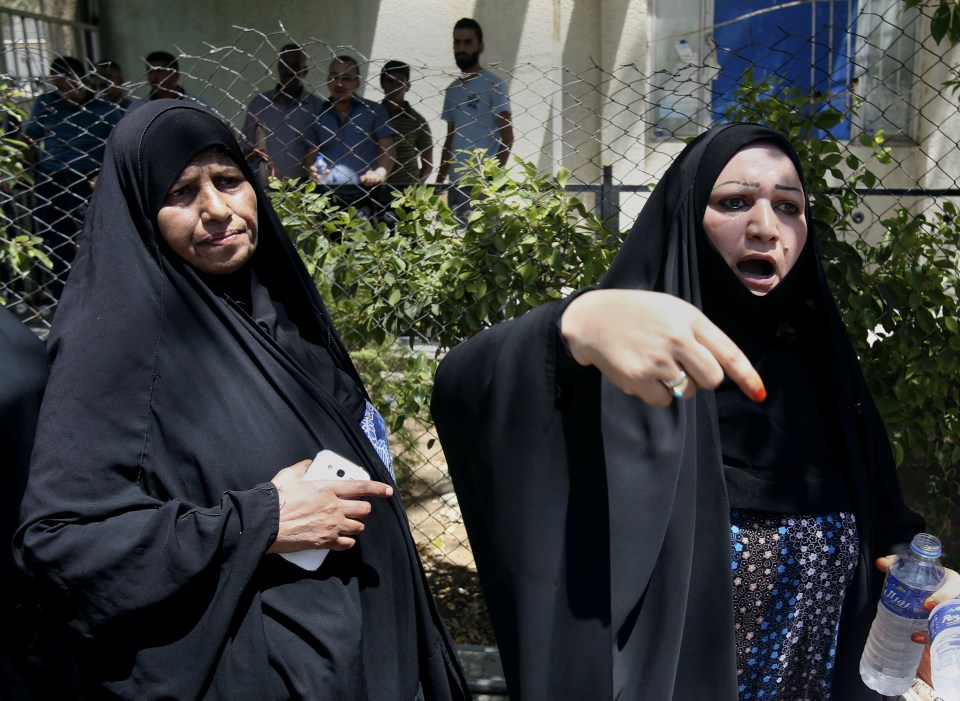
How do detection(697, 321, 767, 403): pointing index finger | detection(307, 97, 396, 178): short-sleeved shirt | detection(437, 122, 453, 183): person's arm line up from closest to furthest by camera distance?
detection(697, 321, 767, 403): pointing index finger
detection(437, 122, 453, 183): person's arm
detection(307, 97, 396, 178): short-sleeved shirt

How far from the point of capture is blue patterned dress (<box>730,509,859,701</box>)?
1.72 metres

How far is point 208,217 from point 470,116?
242 cm

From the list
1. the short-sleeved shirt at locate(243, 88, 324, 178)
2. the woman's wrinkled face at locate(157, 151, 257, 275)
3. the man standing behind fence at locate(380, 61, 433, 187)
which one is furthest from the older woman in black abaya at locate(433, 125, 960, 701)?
the short-sleeved shirt at locate(243, 88, 324, 178)

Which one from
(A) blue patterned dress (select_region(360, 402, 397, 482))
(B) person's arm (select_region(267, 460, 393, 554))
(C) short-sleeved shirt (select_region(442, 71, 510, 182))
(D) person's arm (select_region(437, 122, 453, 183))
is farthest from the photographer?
(C) short-sleeved shirt (select_region(442, 71, 510, 182))

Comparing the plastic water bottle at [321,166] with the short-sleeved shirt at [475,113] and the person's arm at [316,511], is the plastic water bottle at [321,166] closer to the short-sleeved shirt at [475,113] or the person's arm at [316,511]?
the short-sleeved shirt at [475,113]

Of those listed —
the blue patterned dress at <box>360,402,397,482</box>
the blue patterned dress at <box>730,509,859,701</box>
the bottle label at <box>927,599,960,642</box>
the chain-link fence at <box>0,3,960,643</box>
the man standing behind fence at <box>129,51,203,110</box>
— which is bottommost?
the blue patterned dress at <box>730,509,859,701</box>

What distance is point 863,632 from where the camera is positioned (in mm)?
1754

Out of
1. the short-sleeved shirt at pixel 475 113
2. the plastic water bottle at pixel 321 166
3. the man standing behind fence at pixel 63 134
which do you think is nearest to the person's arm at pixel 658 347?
the man standing behind fence at pixel 63 134

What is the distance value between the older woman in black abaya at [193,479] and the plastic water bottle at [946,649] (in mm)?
961

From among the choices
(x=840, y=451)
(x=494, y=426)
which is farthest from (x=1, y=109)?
(x=840, y=451)

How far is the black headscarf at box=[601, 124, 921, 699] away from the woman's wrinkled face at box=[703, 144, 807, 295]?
0.08ft

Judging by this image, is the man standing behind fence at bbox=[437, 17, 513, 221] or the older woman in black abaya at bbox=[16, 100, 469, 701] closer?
the older woman in black abaya at bbox=[16, 100, 469, 701]

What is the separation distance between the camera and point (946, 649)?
1.44m

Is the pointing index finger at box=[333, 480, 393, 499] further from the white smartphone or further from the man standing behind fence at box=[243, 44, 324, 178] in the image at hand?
the man standing behind fence at box=[243, 44, 324, 178]
